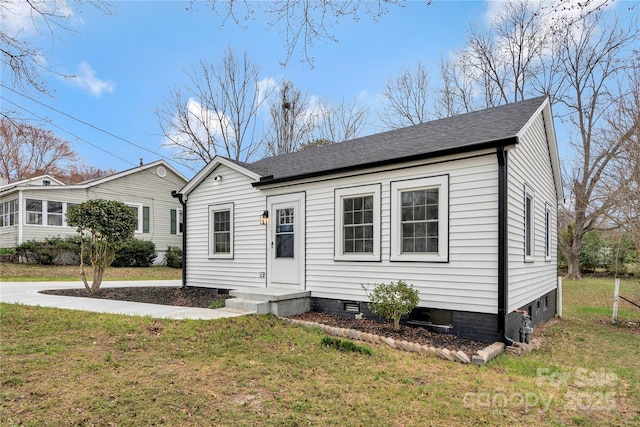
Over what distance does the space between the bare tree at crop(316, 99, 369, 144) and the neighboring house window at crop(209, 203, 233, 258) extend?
44.6 ft

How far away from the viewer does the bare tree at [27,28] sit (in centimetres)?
378

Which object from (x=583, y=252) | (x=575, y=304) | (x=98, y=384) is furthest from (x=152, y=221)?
(x=583, y=252)

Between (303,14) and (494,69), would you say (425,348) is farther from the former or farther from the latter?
(494,69)

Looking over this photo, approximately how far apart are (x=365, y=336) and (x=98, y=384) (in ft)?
12.1

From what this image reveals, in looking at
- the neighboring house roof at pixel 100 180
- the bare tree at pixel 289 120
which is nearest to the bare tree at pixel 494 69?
the bare tree at pixel 289 120

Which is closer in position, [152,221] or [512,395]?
[512,395]

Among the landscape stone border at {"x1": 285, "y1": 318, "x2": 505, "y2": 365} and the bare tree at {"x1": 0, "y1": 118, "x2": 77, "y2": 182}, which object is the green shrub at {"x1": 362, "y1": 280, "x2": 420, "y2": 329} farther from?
the bare tree at {"x1": 0, "y1": 118, "x2": 77, "y2": 182}

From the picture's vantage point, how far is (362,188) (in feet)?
24.3

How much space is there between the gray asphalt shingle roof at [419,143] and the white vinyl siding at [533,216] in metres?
0.44

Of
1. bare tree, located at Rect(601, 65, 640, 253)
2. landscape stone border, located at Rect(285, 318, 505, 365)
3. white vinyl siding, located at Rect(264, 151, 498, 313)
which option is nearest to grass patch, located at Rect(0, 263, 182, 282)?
white vinyl siding, located at Rect(264, 151, 498, 313)

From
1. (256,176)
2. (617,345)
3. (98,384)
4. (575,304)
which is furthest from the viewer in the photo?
(575,304)

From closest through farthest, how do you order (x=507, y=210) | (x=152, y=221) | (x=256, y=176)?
(x=507, y=210) → (x=256, y=176) → (x=152, y=221)

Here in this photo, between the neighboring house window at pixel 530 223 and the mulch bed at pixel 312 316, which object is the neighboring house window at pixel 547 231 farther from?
the mulch bed at pixel 312 316

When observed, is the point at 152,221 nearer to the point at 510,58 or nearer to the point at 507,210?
the point at 507,210
